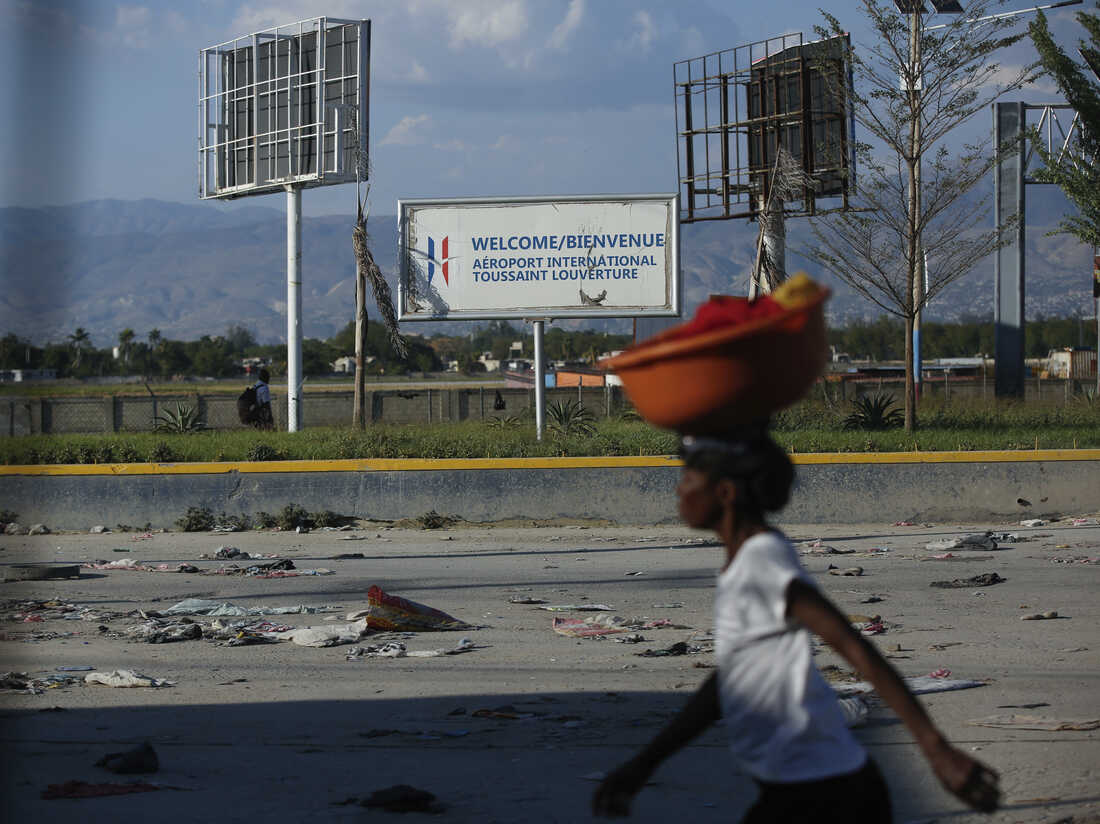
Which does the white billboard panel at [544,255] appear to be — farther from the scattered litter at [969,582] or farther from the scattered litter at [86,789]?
the scattered litter at [86,789]

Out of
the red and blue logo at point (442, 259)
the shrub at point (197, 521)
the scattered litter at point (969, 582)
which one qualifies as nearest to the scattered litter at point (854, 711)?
the scattered litter at point (969, 582)

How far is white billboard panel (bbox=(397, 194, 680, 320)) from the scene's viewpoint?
21.2 meters

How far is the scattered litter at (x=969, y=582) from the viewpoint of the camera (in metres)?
10.4

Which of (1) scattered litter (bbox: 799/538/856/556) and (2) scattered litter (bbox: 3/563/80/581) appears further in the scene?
(1) scattered litter (bbox: 799/538/856/556)

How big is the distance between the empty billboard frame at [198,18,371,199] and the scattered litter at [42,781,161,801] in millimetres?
19532

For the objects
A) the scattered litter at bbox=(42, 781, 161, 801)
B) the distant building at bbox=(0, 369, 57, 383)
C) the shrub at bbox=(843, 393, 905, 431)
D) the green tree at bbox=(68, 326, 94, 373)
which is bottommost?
the scattered litter at bbox=(42, 781, 161, 801)

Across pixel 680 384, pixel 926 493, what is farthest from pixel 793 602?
pixel 926 493

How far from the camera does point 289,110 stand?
975 inches

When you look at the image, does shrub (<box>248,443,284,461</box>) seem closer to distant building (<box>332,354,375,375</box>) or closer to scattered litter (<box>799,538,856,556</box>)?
scattered litter (<box>799,538,856,556</box>)

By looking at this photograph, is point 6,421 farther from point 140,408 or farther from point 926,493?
point 926,493

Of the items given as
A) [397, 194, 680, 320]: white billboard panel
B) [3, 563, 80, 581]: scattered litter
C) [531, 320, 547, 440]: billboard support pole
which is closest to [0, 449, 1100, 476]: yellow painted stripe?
[531, 320, 547, 440]: billboard support pole

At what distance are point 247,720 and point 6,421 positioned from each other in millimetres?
25075

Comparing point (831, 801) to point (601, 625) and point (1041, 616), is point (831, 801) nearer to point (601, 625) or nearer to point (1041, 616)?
point (601, 625)

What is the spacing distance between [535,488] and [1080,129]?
11934 millimetres
